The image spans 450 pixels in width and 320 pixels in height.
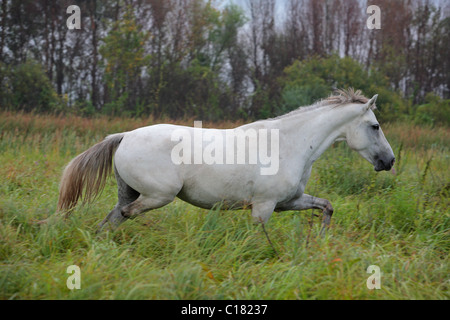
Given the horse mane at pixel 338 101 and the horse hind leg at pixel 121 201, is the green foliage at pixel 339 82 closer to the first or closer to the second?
the horse mane at pixel 338 101

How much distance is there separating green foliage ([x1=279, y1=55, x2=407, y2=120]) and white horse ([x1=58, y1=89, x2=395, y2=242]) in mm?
11123

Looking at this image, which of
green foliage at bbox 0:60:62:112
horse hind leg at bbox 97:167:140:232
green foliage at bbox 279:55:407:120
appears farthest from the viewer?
green foliage at bbox 0:60:62:112

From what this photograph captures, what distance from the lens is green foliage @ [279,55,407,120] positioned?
15531 millimetres

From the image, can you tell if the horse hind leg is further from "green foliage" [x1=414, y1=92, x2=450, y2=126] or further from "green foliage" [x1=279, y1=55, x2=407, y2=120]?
"green foliage" [x1=414, y1=92, x2=450, y2=126]

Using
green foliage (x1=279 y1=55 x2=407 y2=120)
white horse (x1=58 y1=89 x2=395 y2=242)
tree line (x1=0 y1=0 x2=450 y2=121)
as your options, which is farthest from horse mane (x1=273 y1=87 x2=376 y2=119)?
green foliage (x1=279 y1=55 x2=407 y2=120)

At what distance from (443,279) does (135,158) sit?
2732 millimetres

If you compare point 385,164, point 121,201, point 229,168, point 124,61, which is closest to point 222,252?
point 229,168

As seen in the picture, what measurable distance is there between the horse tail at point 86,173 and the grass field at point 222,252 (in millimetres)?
195

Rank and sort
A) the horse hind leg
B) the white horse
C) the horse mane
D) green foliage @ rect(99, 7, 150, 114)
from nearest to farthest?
the white horse < the horse hind leg < the horse mane < green foliage @ rect(99, 7, 150, 114)

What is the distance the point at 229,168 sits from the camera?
3854 mm

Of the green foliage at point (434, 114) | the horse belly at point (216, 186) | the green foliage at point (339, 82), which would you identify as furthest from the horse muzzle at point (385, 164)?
the green foliage at point (434, 114)

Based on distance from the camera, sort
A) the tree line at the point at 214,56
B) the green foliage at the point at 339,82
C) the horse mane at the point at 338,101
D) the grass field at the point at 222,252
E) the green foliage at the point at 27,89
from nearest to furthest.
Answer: the grass field at the point at 222,252 → the horse mane at the point at 338,101 → the green foliage at the point at 339,82 → the green foliage at the point at 27,89 → the tree line at the point at 214,56

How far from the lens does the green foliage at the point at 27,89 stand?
1609 centimetres

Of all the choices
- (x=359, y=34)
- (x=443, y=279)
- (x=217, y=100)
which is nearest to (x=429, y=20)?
(x=359, y=34)
